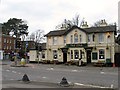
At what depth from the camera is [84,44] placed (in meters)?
56.2

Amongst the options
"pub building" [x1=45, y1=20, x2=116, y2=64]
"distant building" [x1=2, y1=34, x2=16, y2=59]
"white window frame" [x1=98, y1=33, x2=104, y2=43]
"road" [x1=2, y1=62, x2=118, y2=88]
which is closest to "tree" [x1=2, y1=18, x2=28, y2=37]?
"distant building" [x1=2, y1=34, x2=16, y2=59]

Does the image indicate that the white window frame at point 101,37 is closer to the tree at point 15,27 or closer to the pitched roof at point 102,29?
the pitched roof at point 102,29

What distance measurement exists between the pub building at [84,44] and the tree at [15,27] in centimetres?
4972

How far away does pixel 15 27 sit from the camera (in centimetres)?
11212

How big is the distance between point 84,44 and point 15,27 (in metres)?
Answer: 60.1

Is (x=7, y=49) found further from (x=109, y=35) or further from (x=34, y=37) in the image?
(x=109, y=35)

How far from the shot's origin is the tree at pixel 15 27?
111m

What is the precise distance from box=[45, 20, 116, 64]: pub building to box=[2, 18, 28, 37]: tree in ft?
163

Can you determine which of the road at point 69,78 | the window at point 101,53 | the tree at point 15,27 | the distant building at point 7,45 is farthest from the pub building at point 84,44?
the tree at point 15,27

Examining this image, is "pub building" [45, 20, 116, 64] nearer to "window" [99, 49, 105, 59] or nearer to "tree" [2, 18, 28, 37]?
"window" [99, 49, 105, 59]

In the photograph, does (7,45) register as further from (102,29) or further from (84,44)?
(102,29)

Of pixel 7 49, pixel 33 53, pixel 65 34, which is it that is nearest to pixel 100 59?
pixel 65 34

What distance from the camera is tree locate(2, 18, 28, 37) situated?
11083 centimetres

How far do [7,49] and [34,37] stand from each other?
1133 cm
